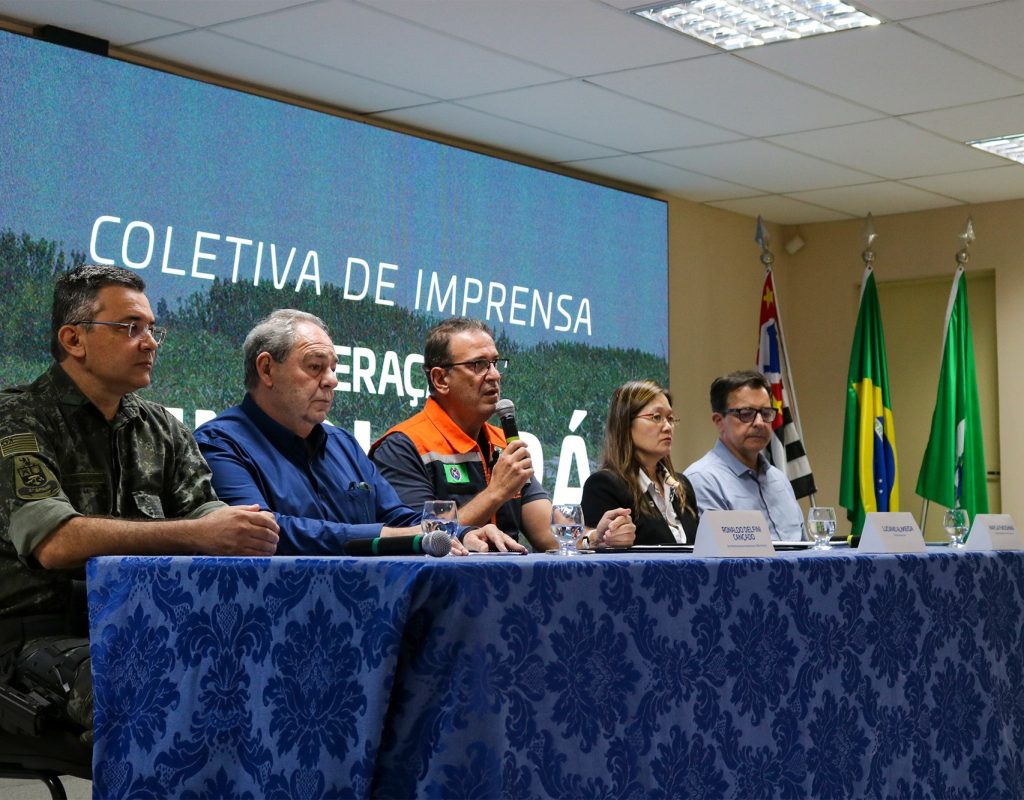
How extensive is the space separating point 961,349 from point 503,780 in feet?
20.0

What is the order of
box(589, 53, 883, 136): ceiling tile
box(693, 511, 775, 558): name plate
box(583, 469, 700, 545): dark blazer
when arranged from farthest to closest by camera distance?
box(589, 53, 883, 136): ceiling tile < box(583, 469, 700, 545): dark blazer < box(693, 511, 775, 558): name plate

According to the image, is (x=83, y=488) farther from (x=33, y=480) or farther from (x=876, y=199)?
(x=876, y=199)

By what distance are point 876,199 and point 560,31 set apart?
11.0 ft

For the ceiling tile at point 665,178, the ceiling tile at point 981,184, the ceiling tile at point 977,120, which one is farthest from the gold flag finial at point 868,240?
the ceiling tile at point 977,120

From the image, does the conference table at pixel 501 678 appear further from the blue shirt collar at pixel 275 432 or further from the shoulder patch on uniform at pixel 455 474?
the shoulder patch on uniform at pixel 455 474

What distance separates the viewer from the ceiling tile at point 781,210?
746 cm

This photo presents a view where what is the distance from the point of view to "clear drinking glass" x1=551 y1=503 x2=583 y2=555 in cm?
249

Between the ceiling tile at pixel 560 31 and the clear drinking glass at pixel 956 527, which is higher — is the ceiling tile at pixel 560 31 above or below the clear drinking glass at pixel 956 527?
above

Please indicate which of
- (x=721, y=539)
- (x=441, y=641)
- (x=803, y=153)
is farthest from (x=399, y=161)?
(x=441, y=641)

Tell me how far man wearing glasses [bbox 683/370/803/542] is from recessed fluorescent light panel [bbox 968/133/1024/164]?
95.1 inches

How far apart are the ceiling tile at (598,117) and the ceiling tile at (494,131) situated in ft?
0.26

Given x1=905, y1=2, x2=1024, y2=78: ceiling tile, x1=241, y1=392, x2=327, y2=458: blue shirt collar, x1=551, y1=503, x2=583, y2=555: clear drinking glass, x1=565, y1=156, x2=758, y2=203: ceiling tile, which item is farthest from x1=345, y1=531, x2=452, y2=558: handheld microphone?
x1=565, y1=156, x2=758, y2=203: ceiling tile

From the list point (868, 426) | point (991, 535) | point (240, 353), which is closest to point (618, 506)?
point (991, 535)

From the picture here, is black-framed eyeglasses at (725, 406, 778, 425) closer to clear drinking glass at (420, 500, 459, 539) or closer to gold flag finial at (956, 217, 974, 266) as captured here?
clear drinking glass at (420, 500, 459, 539)
